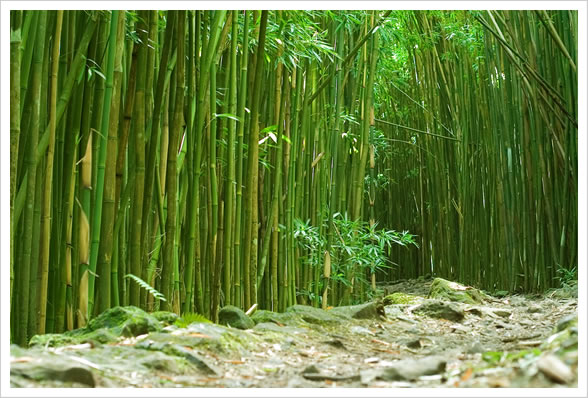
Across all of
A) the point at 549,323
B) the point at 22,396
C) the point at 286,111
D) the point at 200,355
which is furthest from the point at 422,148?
the point at 22,396

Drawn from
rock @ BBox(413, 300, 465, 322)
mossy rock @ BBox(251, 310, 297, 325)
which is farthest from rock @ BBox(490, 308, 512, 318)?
mossy rock @ BBox(251, 310, 297, 325)

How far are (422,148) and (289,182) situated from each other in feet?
9.21

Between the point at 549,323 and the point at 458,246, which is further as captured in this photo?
the point at 458,246

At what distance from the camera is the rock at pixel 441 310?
2.52 meters

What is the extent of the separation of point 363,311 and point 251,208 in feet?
1.70

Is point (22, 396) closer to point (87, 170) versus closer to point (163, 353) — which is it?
point (163, 353)

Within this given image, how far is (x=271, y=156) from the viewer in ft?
9.91

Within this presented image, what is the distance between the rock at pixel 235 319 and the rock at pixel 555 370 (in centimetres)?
Answer: 98

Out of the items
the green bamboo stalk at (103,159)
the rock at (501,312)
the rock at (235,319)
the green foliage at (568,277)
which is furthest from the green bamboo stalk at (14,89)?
the green foliage at (568,277)

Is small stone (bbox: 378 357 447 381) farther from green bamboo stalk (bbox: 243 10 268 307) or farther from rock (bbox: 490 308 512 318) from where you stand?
rock (bbox: 490 308 512 318)

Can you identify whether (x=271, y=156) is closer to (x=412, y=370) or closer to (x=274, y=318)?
(x=274, y=318)

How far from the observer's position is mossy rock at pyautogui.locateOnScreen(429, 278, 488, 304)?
3078 millimetres

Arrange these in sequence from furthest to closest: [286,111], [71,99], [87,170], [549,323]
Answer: [286,111], [549,323], [71,99], [87,170]

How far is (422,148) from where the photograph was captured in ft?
17.9
